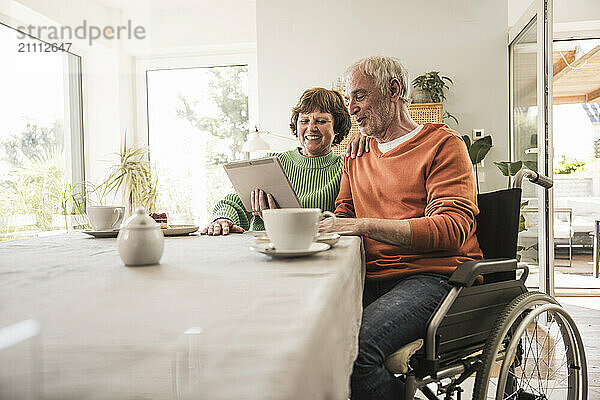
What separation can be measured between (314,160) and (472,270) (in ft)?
3.63

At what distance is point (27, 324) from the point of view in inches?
21.8

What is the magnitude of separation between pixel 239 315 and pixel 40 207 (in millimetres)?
3913

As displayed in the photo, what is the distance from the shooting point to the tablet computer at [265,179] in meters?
1.63

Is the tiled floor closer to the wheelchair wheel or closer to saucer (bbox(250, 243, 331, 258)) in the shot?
the wheelchair wheel

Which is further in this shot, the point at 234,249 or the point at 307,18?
the point at 307,18

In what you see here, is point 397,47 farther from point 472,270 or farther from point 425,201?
point 472,270

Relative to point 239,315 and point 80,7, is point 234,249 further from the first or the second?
point 80,7

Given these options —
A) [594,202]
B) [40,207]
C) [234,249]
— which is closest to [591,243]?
[594,202]

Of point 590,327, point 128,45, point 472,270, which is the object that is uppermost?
point 128,45

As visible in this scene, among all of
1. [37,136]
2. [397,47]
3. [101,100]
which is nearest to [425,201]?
[397,47]

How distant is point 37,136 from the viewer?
13.5ft

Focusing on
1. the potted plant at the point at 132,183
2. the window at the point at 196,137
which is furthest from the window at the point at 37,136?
the window at the point at 196,137

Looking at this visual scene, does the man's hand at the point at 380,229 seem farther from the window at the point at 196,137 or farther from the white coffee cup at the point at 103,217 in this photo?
the window at the point at 196,137

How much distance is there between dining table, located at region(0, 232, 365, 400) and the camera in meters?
0.43
